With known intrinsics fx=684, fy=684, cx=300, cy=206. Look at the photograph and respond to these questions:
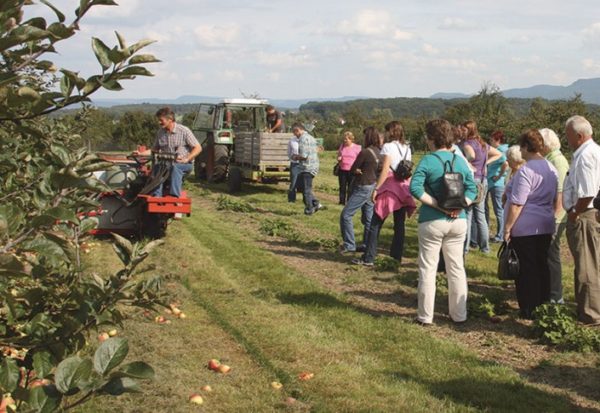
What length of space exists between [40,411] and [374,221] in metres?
7.19

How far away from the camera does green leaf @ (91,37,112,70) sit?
1710 millimetres

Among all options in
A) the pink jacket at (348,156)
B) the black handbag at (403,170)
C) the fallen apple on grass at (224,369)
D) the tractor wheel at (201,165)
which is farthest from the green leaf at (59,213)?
the tractor wheel at (201,165)

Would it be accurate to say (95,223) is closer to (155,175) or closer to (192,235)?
(155,175)

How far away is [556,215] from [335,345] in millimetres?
2469

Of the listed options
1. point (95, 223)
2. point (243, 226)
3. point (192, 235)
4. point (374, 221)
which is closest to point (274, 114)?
point (243, 226)

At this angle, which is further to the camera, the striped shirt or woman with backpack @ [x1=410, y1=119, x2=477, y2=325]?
the striped shirt

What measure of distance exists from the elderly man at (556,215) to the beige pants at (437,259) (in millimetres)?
951

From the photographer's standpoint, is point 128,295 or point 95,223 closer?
point 128,295

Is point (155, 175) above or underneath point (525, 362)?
above

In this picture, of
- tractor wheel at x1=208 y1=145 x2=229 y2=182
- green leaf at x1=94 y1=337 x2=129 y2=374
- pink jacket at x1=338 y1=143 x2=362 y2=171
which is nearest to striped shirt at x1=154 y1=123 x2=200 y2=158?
pink jacket at x1=338 y1=143 x2=362 y2=171

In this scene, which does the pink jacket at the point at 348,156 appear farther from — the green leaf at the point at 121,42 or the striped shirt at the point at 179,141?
the green leaf at the point at 121,42

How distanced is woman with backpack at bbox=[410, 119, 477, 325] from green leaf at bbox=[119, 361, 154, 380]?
15.4 ft

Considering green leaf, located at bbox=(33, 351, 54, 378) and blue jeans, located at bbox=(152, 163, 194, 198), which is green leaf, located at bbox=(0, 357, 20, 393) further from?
blue jeans, located at bbox=(152, 163, 194, 198)

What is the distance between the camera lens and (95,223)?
247 cm
